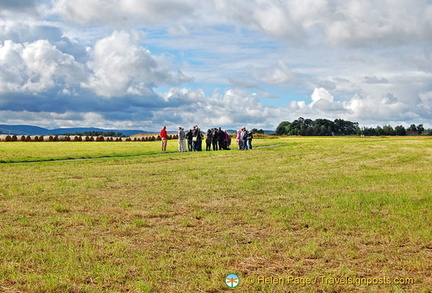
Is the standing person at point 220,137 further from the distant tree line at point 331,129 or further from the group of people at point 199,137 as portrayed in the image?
the distant tree line at point 331,129

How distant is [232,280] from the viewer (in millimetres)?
6332

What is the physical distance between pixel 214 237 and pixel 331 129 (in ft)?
514

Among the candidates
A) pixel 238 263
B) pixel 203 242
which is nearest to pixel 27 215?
pixel 203 242

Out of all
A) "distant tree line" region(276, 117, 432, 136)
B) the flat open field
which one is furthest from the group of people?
"distant tree line" region(276, 117, 432, 136)

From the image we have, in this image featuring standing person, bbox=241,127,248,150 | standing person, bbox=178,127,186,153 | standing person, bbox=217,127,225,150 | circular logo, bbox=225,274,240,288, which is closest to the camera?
circular logo, bbox=225,274,240,288

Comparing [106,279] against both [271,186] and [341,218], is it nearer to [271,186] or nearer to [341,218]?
[341,218]

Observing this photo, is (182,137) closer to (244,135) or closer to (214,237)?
(244,135)

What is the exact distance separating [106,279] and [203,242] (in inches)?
96.8

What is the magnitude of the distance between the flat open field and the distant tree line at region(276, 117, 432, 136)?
421 feet

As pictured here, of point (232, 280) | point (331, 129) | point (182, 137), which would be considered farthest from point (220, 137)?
point (331, 129)

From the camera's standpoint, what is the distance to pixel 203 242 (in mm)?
8391

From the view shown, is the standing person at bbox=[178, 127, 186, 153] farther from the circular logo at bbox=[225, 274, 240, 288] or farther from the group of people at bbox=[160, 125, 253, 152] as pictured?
the circular logo at bbox=[225, 274, 240, 288]

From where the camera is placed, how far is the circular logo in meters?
6.18

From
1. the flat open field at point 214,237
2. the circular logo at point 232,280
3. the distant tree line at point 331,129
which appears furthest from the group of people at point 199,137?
the distant tree line at point 331,129
